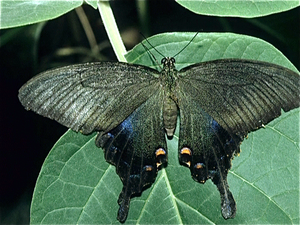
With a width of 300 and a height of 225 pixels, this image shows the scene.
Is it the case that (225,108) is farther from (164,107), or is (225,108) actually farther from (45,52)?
(45,52)

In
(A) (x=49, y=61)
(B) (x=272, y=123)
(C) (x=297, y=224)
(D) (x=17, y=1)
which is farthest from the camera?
(A) (x=49, y=61)

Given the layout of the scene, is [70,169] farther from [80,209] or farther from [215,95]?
[215,95]

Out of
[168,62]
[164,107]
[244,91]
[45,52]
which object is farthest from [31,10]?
[45,52]

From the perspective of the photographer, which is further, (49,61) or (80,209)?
(49,61)

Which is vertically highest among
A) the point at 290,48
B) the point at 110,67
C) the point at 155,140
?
the point at 290,48

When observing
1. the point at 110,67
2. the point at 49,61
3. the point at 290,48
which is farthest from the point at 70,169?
the point at 290,48

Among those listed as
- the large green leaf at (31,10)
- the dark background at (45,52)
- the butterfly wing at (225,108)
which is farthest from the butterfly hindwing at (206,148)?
the dark background at (45,52)

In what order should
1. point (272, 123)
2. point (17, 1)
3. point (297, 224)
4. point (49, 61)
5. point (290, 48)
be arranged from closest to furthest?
point (297, 224), point (272, 123), point (17, 1), point (290, 48), point (49, 61)

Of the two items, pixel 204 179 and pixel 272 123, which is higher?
pixel 272 123
